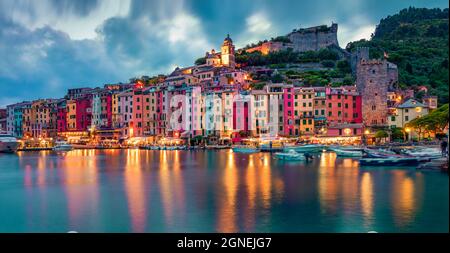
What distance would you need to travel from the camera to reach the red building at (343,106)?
16344 millimetres

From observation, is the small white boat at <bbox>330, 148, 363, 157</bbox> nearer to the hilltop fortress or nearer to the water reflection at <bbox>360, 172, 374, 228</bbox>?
the water reflection at <bbox>360, 172, 374, 228</bbox>

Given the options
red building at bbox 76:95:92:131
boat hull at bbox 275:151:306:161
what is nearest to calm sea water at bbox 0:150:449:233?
boat hull at bbox 275:151:306:161

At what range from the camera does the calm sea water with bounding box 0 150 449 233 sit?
3.68 meters

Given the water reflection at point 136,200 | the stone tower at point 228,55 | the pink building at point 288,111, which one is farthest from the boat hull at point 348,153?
the stone tower at point 228,55

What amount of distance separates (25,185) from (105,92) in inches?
576

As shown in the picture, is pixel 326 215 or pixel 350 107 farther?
pixel 350 107

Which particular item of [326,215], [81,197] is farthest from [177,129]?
[326,215]

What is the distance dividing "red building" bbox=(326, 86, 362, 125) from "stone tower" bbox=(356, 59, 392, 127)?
8.1 inches

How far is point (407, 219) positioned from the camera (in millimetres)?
3557

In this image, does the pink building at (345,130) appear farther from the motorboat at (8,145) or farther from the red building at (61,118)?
the red building at (61,118)

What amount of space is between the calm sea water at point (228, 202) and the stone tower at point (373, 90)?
8.07 meters

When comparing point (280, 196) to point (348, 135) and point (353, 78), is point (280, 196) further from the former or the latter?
point (353, 78)

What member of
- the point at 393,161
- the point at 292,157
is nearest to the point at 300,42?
the point at 292,157

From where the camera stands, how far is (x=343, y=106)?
16.4m
